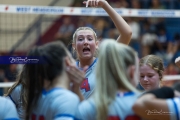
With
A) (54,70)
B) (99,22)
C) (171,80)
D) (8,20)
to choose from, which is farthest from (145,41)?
(54,70)

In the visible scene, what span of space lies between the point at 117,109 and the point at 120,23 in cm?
154

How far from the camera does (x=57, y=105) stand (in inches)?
105

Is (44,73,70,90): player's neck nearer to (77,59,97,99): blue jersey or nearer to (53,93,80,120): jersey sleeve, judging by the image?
(53,93,80,120): jersey sleeve

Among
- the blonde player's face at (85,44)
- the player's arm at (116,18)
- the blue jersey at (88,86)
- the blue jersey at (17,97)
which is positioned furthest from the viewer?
the blonde player's face at (85,44)

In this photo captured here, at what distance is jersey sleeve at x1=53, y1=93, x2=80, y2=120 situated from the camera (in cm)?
263

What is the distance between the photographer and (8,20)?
12.1m

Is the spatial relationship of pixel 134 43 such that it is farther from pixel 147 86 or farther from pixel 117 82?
pixel 117 82

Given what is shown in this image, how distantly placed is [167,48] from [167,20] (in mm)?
1578

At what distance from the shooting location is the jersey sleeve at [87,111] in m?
2.67

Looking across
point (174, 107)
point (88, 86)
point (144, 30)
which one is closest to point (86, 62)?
point (88, 86)

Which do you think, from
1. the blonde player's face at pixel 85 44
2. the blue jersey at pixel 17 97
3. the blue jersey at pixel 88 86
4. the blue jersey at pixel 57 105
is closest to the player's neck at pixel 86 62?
the blonde player's face at pixel 85 44

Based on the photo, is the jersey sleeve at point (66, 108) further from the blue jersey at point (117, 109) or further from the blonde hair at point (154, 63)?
the blonde hair at point (154, 63)

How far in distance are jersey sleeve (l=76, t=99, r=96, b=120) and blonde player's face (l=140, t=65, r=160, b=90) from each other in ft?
4.59

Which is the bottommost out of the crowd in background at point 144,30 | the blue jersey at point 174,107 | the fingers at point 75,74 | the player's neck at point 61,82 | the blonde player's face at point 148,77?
the crowd in background at point 144,30
